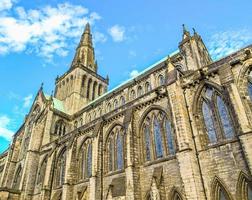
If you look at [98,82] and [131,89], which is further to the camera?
[98,82]

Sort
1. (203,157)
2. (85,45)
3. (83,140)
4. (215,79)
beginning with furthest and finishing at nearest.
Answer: (85,45) → (83,140) → (215,79) → (203,157)

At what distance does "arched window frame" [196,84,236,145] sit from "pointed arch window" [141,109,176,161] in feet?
8.28

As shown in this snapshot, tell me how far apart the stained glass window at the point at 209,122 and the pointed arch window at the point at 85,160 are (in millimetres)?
12517

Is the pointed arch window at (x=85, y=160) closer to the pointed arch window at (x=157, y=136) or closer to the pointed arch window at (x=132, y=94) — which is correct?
the pointed arch window at (x=157, y=136)

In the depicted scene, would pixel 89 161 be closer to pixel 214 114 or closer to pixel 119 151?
pixel 119 151

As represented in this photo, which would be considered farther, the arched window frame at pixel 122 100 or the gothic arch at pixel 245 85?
the arched window frame at pixel 122 100

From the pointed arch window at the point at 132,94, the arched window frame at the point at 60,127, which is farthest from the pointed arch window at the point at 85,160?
the arched window frame at the point at 60,127

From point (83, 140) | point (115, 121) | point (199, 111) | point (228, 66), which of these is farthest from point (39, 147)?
point (228, 66)

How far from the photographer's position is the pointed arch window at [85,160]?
22766mm

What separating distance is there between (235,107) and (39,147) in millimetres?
25640

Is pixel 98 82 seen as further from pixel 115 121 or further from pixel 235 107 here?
pixel 235 107

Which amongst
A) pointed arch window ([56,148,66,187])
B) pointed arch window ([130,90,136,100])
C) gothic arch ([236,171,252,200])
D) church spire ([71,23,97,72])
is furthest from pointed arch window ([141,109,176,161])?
church spire ([71,23,97,72])

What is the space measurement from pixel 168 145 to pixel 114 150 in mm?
5977

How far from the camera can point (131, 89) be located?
30656mm
